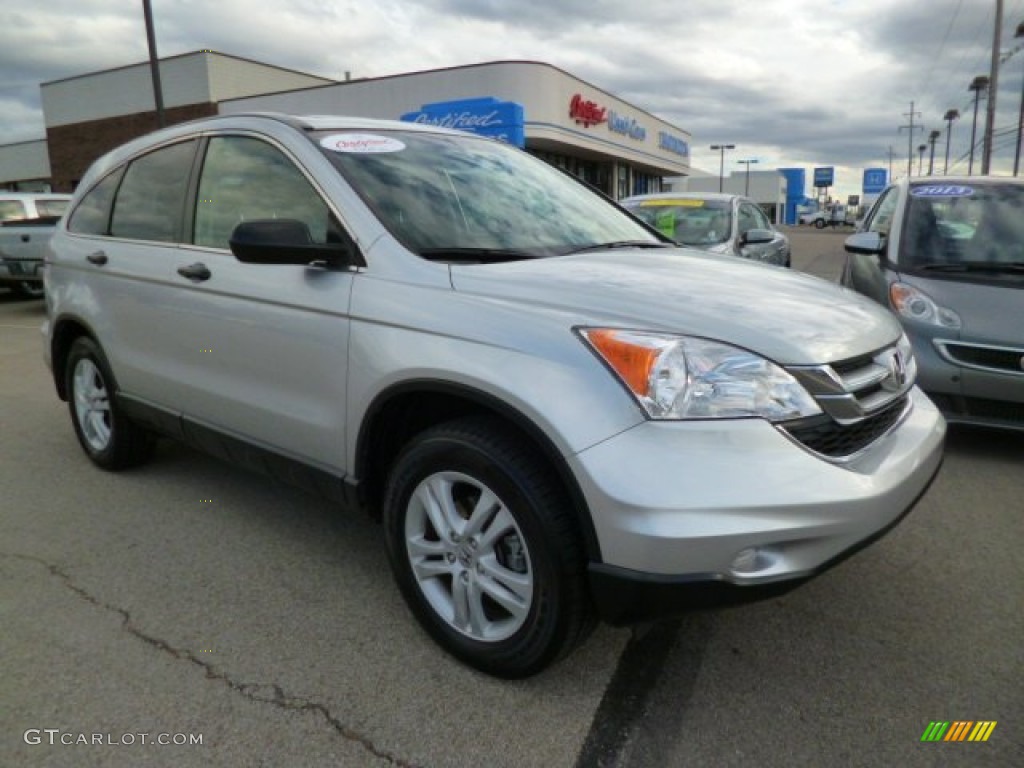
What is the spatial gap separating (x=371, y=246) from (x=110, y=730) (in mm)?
1654

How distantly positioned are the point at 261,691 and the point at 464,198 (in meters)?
1.87

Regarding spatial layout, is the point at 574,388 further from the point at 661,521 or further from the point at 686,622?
the point at 686,622

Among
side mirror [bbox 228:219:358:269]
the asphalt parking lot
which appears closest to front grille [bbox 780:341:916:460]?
the asphalt parking lot

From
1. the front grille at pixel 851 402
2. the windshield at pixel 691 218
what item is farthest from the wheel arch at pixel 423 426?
the windshield at pixel 691 218

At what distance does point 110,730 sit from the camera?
2.24 m

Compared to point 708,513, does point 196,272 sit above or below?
above

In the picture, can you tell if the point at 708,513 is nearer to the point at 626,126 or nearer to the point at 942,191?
the point at 942,191

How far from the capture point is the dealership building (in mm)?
25484

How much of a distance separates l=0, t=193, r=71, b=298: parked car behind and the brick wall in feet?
71.1

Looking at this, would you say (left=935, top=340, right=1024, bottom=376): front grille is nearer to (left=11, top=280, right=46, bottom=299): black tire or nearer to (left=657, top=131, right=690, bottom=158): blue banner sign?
(left=11, top=280, right=46, bottom=299): black tire

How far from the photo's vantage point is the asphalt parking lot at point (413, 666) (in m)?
2.15

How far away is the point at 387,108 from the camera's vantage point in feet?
88.2
